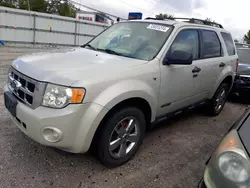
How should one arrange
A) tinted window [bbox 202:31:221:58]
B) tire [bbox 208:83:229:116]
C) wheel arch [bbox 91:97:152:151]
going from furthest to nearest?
tire [bbox 208:83:229:116] < tinted window [bbox 202:31:221:58] < wheel arch [bbox 91:97:152:151]

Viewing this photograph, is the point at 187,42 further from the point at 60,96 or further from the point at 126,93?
the point at 60,96

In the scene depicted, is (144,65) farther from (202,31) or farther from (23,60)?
(202,31)

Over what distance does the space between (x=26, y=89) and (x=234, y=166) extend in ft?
6.84

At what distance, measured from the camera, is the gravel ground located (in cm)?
260

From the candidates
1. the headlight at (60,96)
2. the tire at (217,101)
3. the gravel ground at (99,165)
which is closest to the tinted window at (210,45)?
the tire at (217,101)

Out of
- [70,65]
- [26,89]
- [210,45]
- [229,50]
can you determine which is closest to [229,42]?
[229,50]

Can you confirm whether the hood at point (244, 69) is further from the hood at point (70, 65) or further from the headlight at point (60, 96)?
the headlight at point (60, 96)

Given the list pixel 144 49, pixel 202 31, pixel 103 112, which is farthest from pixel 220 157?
pixel 202 31

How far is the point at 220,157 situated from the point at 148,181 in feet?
4.30

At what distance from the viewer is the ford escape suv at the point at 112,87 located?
7.61ft

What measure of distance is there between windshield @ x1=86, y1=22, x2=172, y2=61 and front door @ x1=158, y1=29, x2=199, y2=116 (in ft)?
0.69

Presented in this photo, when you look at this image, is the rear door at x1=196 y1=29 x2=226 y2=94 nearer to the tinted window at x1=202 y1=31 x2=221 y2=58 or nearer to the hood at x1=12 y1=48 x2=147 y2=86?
the tinted window at x1=202 y1=31 x2=221 y2=58

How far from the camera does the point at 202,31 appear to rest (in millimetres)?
4176

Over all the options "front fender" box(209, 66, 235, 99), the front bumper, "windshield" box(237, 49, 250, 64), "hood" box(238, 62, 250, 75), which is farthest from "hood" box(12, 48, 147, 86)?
"windshield" box(237, 49, 250, 64)
